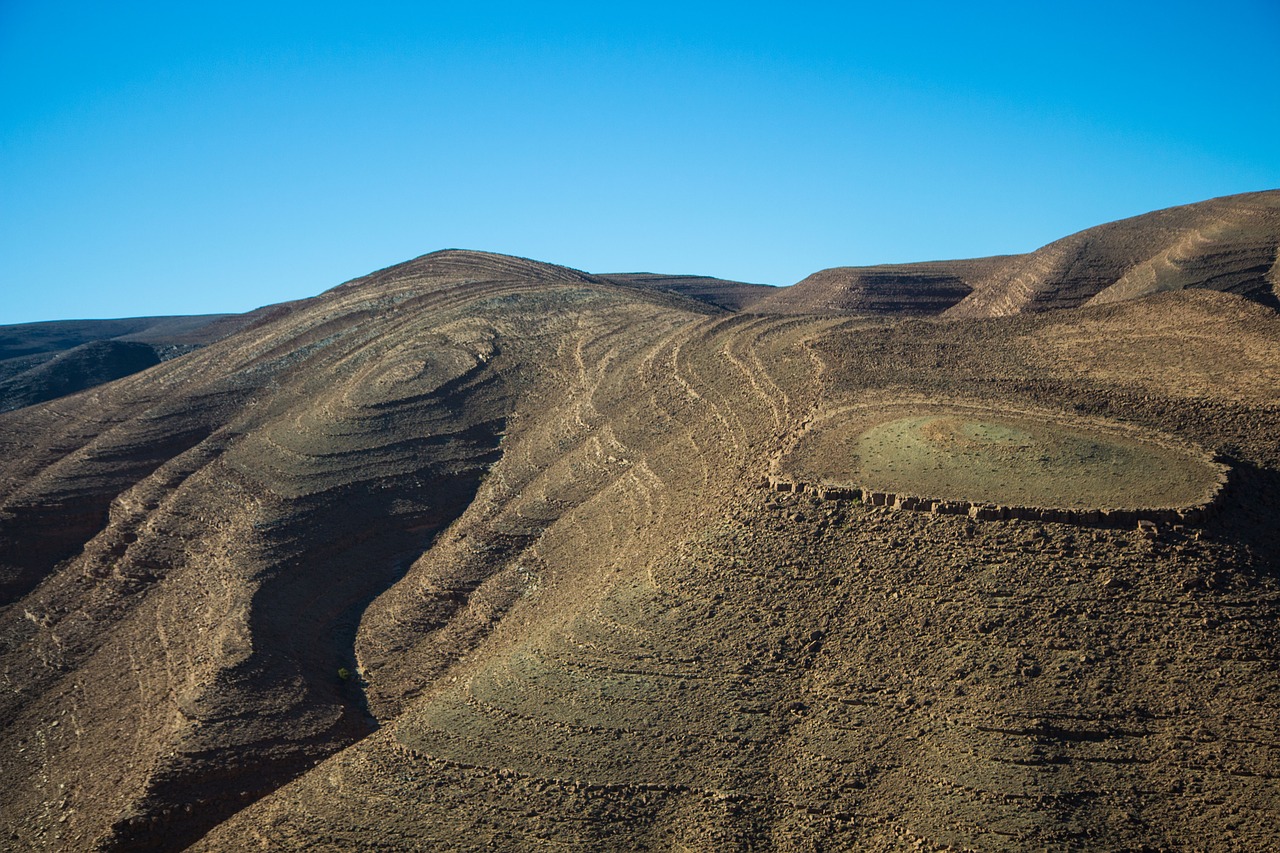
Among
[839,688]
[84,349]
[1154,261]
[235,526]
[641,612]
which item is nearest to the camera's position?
[839,688]

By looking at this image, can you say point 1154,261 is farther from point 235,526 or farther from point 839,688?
point 235,526

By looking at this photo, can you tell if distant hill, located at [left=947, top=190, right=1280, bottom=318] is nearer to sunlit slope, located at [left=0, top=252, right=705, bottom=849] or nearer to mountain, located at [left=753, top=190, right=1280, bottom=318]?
mountain, located at [left=753, top=190, right=1280, bottom=318]

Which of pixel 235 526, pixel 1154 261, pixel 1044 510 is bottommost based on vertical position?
pixel 235 526

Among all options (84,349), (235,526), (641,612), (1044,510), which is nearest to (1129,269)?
(1044,510)

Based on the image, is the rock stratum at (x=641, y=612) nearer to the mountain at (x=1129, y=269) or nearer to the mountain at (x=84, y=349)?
the mountain at (x=1129, y=269)

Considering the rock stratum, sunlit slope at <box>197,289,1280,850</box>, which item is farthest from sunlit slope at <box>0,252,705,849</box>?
sunlit slope at <box>197,289,1280,850</box>
